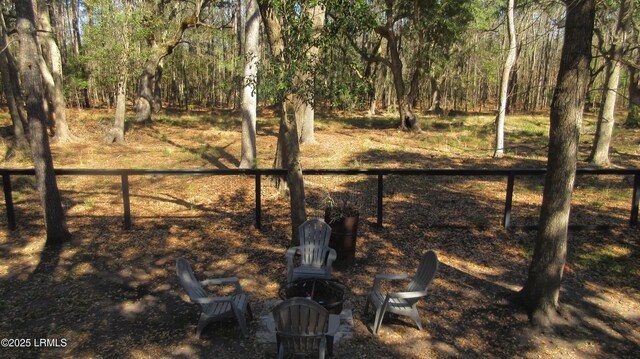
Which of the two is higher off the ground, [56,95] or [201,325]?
[56,95]

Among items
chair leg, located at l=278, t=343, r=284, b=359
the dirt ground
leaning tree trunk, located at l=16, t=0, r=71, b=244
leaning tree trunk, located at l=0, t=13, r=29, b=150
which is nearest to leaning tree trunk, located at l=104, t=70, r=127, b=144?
leaning tree trunk, located at l=0, t=13, r=29, b=150

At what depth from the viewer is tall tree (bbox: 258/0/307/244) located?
5.70 m

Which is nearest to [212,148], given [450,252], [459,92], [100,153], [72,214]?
[100,153]

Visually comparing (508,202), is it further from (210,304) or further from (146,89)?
(146,89)

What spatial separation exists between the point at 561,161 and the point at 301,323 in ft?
11.0

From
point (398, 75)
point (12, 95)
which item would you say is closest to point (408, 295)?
point (12, 95)

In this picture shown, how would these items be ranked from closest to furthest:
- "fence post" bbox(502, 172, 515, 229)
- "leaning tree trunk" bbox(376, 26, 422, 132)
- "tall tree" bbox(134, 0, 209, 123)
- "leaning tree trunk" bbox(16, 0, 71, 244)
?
"leaning tree trunk" bbox(16, 0, 71, 244), "fence post" bbox(502, 172, 515, 229), "tall tree" bbox(134, 0, 209, 123), "leaning tree trunk" bbox(376, 26, 422, 132)

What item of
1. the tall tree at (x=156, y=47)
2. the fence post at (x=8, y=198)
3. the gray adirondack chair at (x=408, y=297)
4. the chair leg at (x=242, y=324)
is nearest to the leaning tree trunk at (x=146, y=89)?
the tall tree at (x=156, y=47)

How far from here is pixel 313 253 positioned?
238 inches

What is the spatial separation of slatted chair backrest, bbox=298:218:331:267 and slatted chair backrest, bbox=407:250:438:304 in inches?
55.0

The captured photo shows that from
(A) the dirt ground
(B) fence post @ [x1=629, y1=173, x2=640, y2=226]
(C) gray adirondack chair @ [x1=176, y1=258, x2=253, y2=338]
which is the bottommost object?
(A) the dirt ground

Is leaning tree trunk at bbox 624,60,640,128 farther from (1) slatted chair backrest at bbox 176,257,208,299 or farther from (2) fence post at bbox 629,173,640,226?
(1) slatted chair backrest at bbox 176,257,208,299

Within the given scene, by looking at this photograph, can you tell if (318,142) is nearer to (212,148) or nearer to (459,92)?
(212,148)

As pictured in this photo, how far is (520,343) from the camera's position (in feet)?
15.1
